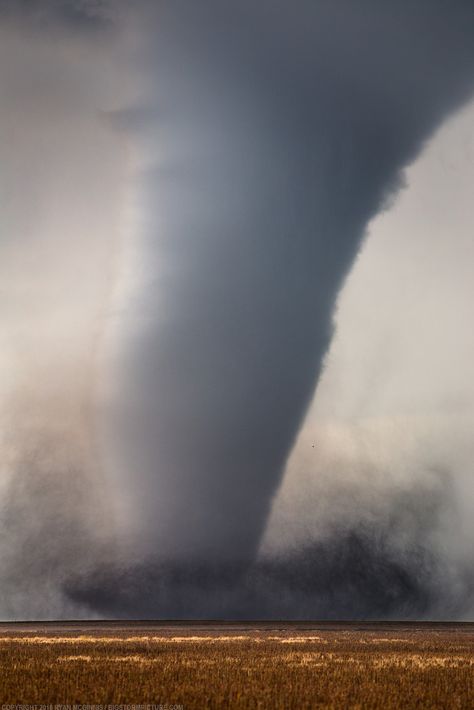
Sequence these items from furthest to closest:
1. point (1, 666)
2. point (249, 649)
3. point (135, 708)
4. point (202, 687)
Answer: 1. point (249, 649)
2. point (1, 666)
3. point (202, 687)
4. point (135, 708)

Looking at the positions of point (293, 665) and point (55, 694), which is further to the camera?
point (293, 665)

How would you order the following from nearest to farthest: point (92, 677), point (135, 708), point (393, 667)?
point (135, 708)
point (92, 677)
point (393, 667)

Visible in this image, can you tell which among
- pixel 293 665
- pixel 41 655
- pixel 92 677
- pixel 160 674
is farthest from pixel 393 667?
pixel 41 655

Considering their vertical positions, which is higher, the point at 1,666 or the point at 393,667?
the point at 1,666

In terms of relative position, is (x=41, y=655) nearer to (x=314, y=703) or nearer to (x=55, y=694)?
(x=55, y=694)

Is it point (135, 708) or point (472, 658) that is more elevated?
point (135, 708)

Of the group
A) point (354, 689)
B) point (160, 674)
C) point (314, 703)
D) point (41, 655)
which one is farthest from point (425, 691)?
point (41, 655)

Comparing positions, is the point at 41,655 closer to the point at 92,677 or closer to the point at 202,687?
the point at 92,677

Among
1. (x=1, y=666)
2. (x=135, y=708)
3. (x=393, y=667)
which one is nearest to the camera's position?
(x=135, y=708)

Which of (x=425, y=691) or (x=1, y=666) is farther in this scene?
(x=1, y=666)

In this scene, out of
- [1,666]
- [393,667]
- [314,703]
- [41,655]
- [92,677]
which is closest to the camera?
[314,703]
